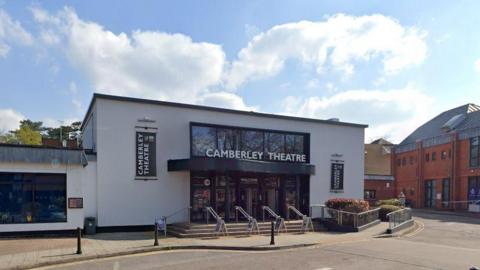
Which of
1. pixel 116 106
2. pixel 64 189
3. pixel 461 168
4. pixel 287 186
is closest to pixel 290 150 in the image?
pixel 287 186

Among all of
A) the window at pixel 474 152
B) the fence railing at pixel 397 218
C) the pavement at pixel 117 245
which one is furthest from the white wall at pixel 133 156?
the window at pixel 474 152

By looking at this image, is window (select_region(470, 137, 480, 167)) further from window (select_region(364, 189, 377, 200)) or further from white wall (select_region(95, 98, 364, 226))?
white wall (select_region(95, 98, 364, 226))

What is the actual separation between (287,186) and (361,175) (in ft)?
20.7

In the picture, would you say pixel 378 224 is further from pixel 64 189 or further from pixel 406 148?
pixel 406 148

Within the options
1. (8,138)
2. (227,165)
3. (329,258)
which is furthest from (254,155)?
(8,138)

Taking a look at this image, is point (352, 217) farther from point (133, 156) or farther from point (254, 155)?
point (133, 156)

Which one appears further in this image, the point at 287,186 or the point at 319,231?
the point at 287,186

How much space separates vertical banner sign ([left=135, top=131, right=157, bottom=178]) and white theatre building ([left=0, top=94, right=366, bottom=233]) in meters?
0.05

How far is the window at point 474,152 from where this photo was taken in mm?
37781

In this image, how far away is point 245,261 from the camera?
12.6 m

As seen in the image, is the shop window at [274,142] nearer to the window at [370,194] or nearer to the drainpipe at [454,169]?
the drainpipe at [454,169]

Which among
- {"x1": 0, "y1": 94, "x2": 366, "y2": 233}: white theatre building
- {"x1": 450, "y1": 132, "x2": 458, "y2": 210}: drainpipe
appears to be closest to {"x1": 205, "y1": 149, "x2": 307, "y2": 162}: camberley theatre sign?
{"x1": 0, "y1": 94, "x2": 366, "y2": 233}: white theatre building

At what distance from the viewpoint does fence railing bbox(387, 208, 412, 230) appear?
71.2ft

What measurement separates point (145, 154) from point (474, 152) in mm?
31959
